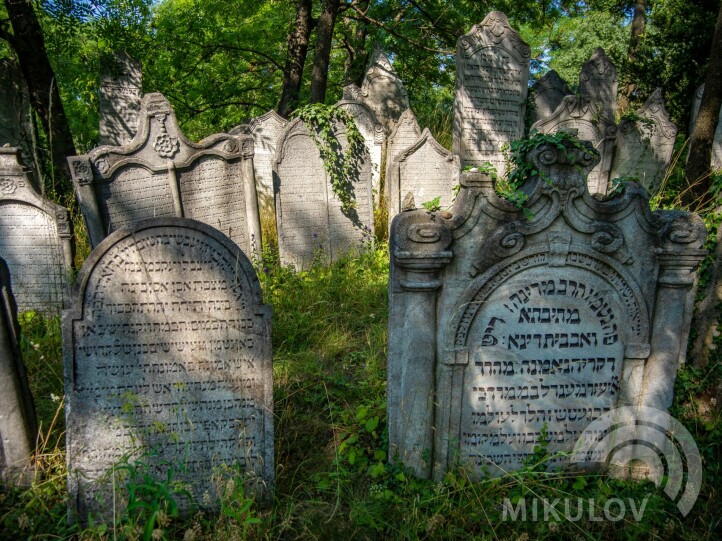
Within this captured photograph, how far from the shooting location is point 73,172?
552cm

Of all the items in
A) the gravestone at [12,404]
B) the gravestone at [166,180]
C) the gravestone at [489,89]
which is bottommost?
the gravestone at [12,404]

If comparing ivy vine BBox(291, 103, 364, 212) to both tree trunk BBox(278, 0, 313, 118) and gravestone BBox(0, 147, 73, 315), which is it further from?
tree trunk BBox(278, 0, 313, 118)

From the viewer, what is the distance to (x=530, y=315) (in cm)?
302

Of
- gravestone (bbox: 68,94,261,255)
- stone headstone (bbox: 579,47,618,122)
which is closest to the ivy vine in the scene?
gravestone (bbox: 68,94,261,255)

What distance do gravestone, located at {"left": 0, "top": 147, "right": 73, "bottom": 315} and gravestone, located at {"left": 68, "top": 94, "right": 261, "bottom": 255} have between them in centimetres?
44

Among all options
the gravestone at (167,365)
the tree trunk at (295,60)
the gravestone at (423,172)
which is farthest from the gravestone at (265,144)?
the gravestone at (167,365)

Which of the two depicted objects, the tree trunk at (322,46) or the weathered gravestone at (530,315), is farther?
the tree trunk at (322,46)

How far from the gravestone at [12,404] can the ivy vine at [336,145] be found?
4.48 metres

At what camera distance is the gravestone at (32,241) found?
5086 millimetres

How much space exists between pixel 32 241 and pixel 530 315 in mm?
5306

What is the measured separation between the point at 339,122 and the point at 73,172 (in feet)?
11.1

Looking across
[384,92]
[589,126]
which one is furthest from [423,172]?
[384,92]

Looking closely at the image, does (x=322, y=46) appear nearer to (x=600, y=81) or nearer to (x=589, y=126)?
(x=589, y=126)

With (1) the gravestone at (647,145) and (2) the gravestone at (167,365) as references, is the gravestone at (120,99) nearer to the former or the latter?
(2) the gravestone at (167,365)
